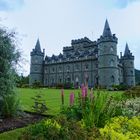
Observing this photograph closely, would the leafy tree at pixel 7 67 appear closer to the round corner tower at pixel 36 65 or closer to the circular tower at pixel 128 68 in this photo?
the circular tower at pixel 128 68

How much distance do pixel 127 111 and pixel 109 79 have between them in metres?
58.1

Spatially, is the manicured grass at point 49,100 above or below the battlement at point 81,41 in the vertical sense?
below

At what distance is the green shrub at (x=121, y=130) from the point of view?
18.7ft

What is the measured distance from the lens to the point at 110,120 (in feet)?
24.6

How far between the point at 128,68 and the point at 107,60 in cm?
1493

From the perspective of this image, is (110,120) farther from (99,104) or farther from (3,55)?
(3,55)

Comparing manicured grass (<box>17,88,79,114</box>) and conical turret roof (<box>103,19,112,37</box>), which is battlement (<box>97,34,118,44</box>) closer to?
conical turret roof (<box>103,19,112,37</box>)

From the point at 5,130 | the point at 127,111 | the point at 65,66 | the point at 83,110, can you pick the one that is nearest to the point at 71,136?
the point at 83,110

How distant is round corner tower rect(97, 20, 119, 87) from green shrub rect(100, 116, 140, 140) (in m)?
59.8

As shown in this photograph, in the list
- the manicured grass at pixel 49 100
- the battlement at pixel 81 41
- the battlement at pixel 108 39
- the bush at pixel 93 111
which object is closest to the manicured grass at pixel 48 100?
the manicured grass at pixel 49 100

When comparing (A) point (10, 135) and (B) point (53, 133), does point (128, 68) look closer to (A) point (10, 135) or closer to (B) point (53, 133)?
(A) point (10, 135)

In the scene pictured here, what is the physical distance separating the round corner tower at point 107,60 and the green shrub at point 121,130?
59.8 metres

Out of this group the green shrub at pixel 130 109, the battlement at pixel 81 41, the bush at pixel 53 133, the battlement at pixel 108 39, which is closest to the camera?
the bush at pixel 53 133

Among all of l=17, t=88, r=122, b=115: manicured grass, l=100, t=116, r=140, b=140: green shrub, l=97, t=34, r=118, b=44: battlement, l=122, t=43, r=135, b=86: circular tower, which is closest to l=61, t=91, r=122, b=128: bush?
l=100, t=116, r=140, b=140: green shrub
